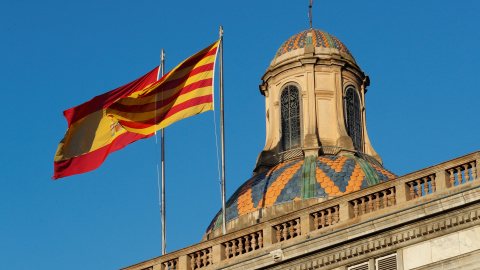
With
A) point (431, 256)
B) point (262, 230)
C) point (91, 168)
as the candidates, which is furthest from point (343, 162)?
point (431, 256)

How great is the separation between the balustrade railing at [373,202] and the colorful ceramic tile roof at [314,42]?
73.7ft

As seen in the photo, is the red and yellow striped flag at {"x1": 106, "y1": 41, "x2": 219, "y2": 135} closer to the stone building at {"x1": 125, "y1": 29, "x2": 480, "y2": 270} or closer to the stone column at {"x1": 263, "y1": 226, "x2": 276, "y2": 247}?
the stone building at {"x1": 125, "y1": 29, "x2": 480, "y2": 270}

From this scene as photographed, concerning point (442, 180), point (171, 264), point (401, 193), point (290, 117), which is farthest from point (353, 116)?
point (442, 180)

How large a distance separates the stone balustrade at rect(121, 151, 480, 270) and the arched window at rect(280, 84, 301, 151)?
18.4 m

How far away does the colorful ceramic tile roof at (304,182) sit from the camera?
43.8 metres

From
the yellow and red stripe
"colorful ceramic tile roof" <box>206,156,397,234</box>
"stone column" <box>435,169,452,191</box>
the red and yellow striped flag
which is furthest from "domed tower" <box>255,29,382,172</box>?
"stone column" <box>435,169,452,191</box>

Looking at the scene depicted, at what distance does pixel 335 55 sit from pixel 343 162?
6.17 metres

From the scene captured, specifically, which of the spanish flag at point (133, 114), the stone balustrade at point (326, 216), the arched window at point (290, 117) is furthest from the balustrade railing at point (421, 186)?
the arched window at point (290, 117)

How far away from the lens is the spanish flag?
124 feet

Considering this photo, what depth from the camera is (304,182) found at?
44.2m

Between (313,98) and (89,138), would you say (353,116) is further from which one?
(89,138)

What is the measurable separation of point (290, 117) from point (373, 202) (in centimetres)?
2209

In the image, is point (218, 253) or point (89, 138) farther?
point (89, 138)

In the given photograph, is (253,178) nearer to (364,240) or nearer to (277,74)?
(277,74)
